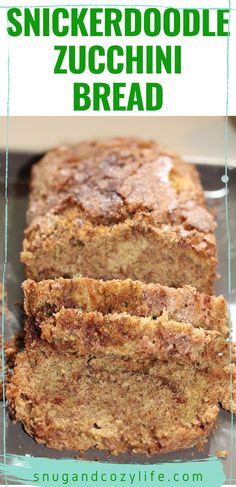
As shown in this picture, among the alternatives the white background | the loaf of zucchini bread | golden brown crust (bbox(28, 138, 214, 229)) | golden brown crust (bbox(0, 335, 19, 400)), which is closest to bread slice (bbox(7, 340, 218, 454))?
the loaf of zucchini bread

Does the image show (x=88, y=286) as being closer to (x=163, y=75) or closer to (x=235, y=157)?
(x=163, y=75)

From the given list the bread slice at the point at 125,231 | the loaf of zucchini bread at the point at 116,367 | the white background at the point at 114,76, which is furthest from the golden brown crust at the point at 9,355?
the white background at the point at 114,76

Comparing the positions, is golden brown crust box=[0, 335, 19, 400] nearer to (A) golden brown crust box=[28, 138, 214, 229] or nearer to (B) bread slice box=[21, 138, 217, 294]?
(B) bread slice box=[21, 138, 217, 294]

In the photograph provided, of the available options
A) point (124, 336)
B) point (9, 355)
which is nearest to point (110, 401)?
point (124, 336)

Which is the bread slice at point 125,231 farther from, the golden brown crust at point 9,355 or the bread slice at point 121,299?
the bread slice at point 121,299

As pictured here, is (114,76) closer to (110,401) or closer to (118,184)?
(118,184)
